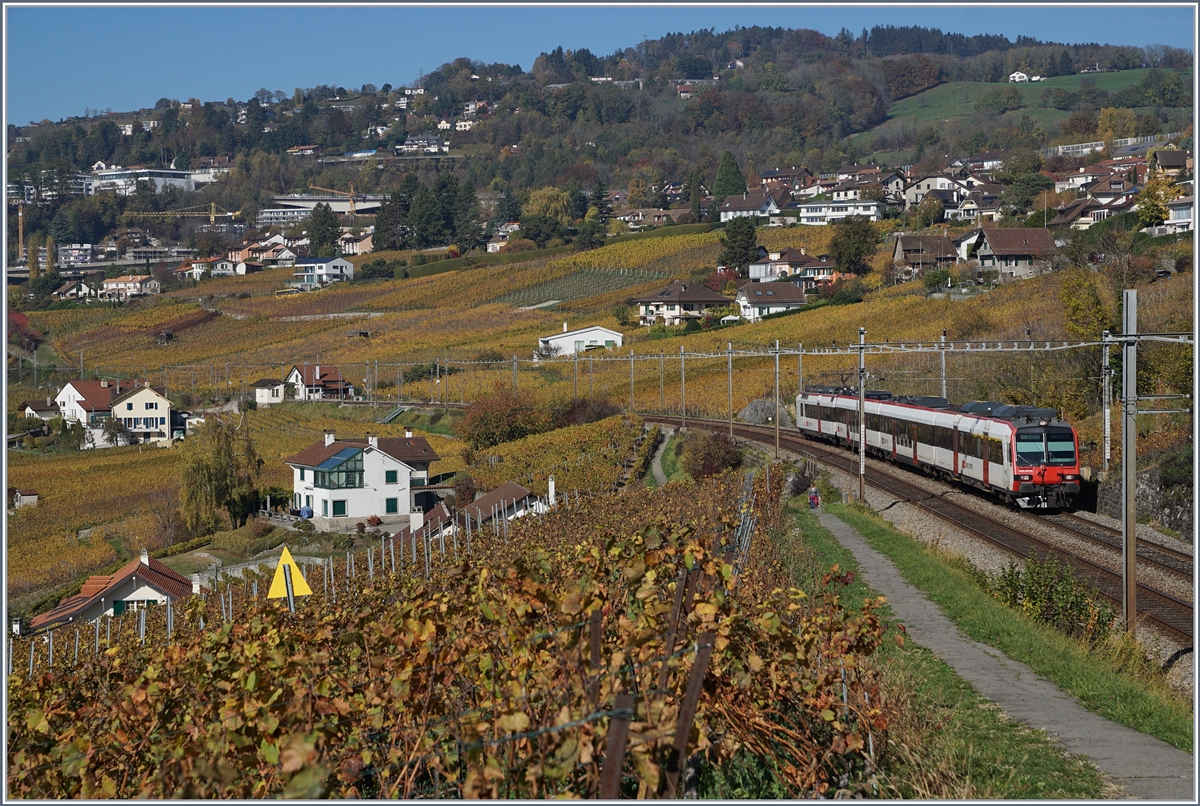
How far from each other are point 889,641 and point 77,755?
9.17 metres

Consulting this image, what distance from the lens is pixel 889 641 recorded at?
42.6 ft

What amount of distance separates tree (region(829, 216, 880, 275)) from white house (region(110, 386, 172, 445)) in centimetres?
5672

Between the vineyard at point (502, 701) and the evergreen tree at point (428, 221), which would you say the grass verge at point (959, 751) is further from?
the evergreen tree at point (428, 221)

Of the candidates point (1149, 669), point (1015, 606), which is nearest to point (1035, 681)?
point (1149, 669)

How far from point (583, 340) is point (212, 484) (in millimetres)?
37888

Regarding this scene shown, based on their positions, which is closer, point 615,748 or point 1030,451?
point 615,748

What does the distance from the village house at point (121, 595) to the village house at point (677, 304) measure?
62.9 m

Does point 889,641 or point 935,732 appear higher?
point 935,732

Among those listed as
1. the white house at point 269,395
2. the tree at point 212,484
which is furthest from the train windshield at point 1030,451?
the white house at point 269,395

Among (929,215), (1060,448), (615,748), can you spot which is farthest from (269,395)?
(615,748)

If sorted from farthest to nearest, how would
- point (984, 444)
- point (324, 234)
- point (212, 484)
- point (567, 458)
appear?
point (324, 234) → point (212, 484) → point (567, 458) → point (984, 444)

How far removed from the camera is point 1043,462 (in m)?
26.6

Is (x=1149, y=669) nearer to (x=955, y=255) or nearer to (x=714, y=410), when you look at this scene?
(x=714, y=410)

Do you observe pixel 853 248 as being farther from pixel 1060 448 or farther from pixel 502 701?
pixel 502 701
